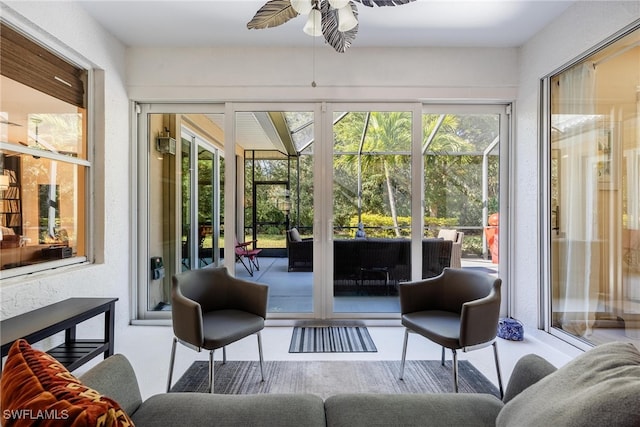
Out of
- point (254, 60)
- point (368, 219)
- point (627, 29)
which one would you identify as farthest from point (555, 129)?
point (254, 60)

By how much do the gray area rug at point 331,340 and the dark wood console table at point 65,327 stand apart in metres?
1.50

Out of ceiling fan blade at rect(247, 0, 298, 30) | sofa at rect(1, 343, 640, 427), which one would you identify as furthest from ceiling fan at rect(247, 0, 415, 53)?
sofa at rect(1, 343, 640, 427)

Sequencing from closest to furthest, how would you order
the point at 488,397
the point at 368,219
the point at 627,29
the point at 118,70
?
the point at 488,397, the point at 627,29, the point at 118,70, the point at 368,219

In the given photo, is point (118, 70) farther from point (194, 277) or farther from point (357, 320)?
point (357, 320)

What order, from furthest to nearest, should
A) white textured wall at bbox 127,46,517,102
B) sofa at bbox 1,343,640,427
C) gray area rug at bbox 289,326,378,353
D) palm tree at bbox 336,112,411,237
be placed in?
palm tree at bbox 336,112,411,237 → white textured wall at bbox 127,46,517,102 → gray area rug at bbox 289,326,378,353 → sofa at bbox 1,343,640,427

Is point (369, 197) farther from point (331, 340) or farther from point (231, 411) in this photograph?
point (231, 411)

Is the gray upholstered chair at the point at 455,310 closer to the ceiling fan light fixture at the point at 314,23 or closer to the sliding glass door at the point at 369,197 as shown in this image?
the sliding glass door at the point at 369,197

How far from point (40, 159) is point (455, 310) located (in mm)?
3409

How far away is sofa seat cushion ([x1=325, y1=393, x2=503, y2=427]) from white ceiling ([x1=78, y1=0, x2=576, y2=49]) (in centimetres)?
288

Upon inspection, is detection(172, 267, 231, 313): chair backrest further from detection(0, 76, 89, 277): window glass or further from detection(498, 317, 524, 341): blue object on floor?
detection(498, 317, 524, 341): blue object on floor

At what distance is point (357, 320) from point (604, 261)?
222cm

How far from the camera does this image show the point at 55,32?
8.21 ft

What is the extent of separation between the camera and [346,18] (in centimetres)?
172

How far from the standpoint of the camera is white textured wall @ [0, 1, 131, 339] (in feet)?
7.31
